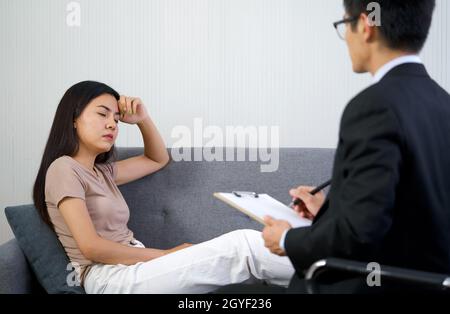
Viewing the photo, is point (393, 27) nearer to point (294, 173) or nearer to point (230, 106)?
point (294, 173)

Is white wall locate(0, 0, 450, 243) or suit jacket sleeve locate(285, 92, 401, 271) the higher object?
white wall locate(0, 0, 450, 243)

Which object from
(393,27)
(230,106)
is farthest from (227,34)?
(393,27)

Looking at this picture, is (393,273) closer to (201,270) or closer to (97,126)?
(201,270)

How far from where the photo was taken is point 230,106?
8.56 feet

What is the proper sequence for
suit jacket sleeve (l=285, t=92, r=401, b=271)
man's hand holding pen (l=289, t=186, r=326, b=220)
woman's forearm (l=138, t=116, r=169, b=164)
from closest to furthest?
suit jacket sleeve (l=285, t=92, r=401, b=271), man's hand holding pen (l=289, t=186, r=326, b=220), woman's forearm (l=138, t=116, r=169, b=164)

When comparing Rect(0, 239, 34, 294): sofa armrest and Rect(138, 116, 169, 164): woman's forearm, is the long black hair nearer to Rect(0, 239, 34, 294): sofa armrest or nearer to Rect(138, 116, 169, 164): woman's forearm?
Rect(0, 239, 34, 294): sofa armrest

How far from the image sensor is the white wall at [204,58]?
258cm

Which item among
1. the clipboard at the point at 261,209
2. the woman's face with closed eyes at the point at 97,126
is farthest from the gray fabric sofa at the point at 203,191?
the clipboard at the point at 261,209

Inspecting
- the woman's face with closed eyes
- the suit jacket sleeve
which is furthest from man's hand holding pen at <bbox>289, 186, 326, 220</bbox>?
the woman's face with closed eyes

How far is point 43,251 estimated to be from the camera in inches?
75.2

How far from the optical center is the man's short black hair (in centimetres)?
122

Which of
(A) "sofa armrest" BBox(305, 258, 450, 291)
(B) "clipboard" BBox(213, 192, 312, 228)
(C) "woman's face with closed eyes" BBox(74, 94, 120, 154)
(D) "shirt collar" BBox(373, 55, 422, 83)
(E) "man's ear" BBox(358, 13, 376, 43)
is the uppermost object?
(E) "man's ear" BBox(358, 13, 376, 43)

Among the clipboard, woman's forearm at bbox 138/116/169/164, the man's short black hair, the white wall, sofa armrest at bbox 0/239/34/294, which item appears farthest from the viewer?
the white wall

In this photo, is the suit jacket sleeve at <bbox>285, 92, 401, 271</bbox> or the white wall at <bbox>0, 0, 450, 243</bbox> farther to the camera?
the white wall at <bbox>0, 0, 450, 243</bbox>
